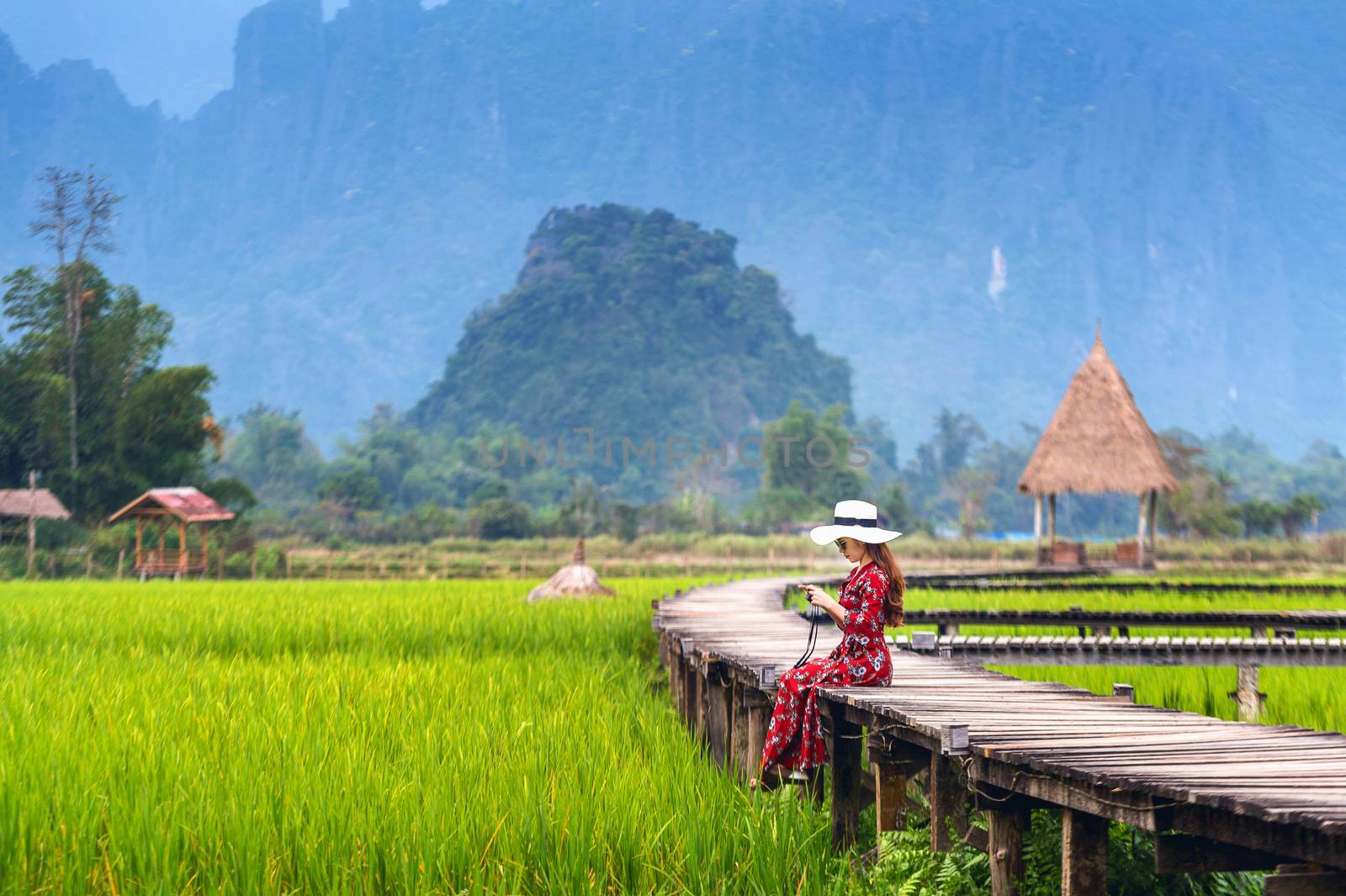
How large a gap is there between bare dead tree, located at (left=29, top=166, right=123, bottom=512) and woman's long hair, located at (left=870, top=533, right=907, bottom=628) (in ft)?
113

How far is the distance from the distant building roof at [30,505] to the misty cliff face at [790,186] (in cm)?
11399

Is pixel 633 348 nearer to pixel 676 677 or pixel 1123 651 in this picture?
pixel 676 677

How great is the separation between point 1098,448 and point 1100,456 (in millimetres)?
207

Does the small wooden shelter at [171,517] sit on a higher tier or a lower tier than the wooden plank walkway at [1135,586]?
higher

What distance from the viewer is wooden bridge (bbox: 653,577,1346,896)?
318 cm

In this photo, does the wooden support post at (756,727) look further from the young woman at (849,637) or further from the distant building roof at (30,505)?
the distant building roof at (30,505)

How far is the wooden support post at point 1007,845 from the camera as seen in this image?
4.29 meters

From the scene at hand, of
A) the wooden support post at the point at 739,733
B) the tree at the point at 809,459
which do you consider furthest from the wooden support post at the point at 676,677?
the tree at the point at 809,459

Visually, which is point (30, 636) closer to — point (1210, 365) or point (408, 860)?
point (408, 860)

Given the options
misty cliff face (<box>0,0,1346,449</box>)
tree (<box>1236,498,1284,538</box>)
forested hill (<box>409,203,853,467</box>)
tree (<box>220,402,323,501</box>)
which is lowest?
tree (<box>1236,498,1284,538</box>)

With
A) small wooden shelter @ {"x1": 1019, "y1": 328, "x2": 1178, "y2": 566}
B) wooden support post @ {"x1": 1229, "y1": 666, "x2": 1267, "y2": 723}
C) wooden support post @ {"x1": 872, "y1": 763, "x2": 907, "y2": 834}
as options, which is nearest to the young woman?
wooden support post @ {"x1": 872, "y1": 763, "x2": 907, "y2": 834}

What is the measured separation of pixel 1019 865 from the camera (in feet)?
14.2

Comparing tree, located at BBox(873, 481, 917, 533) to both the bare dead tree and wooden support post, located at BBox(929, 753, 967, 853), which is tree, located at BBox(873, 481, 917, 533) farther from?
wooden support post, located at BBox(929, 753, 967, 853)

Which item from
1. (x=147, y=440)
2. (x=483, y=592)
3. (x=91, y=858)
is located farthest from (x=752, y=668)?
(x=147, y=440)
